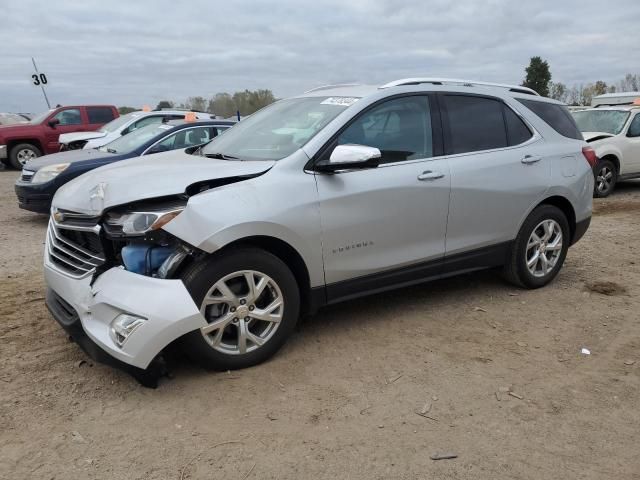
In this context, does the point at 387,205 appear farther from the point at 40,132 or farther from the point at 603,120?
the point at 40,132

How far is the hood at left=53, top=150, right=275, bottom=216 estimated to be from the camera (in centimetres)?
330

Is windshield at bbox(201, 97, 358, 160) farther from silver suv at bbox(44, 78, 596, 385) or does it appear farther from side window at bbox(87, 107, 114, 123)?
side window at bbox(87, 107, 114, 123)

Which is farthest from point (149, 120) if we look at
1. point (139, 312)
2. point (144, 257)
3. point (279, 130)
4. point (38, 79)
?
point (38, 79)

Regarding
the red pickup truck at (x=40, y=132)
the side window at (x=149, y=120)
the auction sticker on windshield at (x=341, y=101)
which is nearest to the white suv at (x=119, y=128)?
the side window at (x=149, y=120)

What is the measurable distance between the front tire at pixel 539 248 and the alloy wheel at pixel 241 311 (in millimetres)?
2430

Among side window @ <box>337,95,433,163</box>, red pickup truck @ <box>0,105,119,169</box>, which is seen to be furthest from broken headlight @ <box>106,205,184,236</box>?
red pickup truck @ <box>0,105,119,169</box>

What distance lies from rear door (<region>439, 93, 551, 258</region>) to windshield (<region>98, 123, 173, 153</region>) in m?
5.38

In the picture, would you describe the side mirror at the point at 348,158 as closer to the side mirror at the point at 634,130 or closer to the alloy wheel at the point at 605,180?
the alloy wheel at the point at 605,180

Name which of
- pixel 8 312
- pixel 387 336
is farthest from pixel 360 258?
pixel 8 312

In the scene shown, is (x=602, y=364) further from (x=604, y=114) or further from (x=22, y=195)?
(x=604, y=114)

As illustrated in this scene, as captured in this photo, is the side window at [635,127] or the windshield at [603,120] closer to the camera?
the side window at [635,127]

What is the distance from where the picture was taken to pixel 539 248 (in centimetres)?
502

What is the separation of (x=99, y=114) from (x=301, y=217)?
570 inches

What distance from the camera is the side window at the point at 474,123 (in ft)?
14.5
